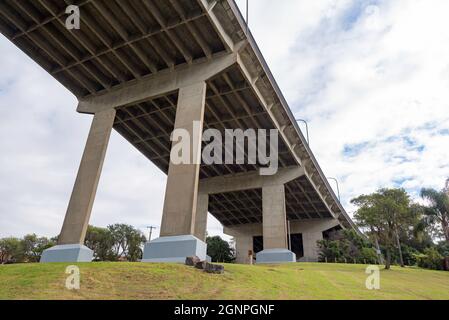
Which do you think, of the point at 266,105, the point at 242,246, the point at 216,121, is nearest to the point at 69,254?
the point at 216,121

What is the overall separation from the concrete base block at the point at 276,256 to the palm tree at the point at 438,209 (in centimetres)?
1576

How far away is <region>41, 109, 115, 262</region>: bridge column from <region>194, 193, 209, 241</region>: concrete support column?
19698 mm

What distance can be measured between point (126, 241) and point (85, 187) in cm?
4773

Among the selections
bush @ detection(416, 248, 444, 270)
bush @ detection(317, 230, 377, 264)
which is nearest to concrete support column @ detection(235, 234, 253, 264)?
bush @ detection(317, 230, 377, 264)

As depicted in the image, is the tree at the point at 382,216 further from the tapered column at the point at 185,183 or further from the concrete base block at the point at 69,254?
the concrete base block at the point at 69,254

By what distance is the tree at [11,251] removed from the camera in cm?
6906

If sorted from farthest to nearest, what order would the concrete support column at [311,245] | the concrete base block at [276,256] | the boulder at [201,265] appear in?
the concrete support column at [311,245]
the concrete base block at [276,256]
the boulder at [201,265]

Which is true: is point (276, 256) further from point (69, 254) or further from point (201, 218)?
point (69, 254)

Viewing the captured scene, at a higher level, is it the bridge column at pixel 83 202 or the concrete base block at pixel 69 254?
the bridge column at pixel 83 202

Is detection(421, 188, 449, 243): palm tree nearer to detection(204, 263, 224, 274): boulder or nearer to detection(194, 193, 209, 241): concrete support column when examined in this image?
detection(194, 193, 209, 241): concrete support column

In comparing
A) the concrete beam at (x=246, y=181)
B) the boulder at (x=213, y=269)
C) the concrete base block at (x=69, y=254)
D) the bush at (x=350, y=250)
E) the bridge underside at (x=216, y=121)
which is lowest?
the boulder at (x=213, y=269)

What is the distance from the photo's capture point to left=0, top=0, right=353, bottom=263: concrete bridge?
19.2 metres

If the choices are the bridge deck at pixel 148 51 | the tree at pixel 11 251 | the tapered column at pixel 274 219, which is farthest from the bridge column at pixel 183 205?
the tree at pixel 11 251
